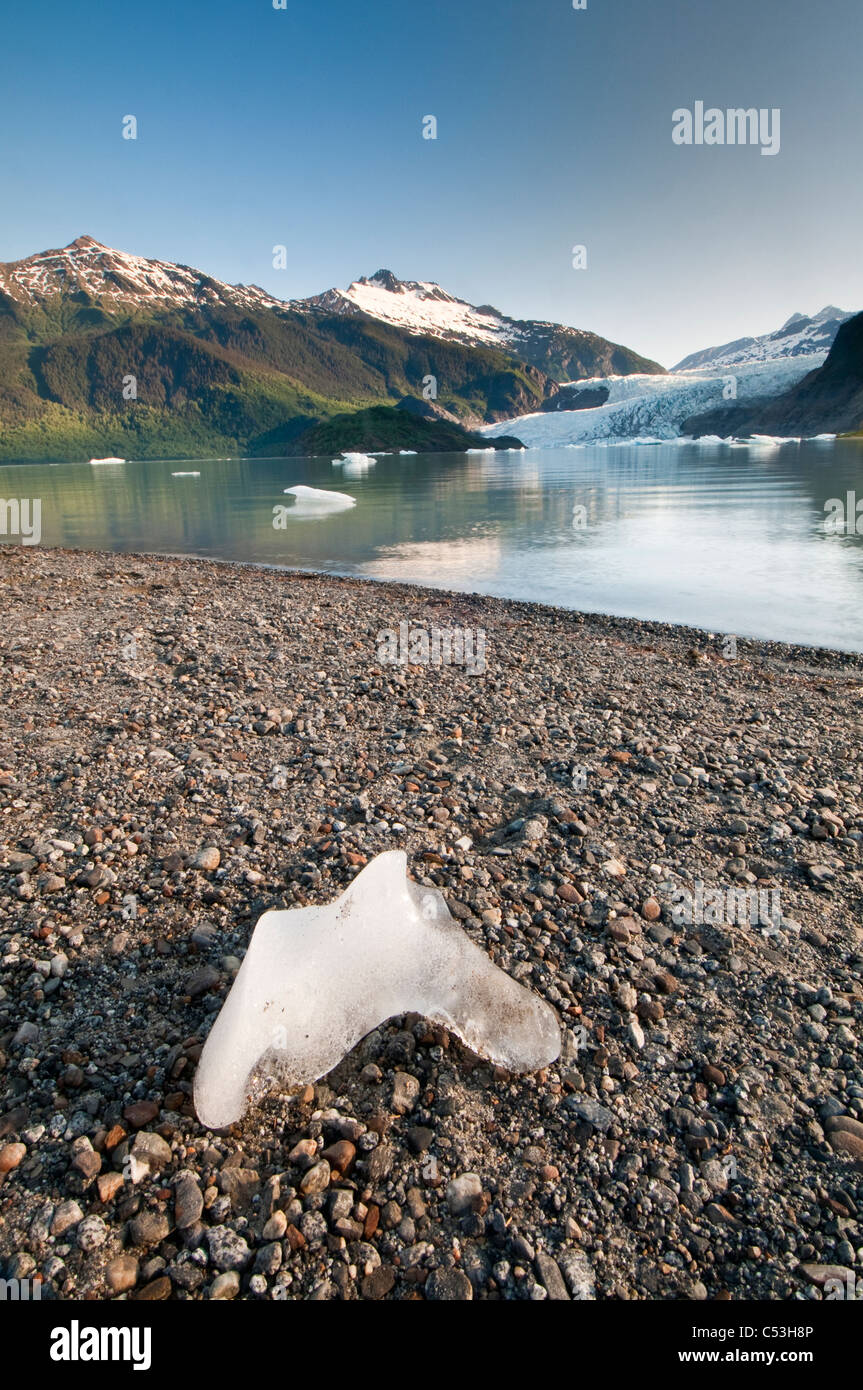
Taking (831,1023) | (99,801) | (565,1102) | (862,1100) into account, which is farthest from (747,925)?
(99,801)

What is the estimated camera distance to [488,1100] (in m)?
3.97

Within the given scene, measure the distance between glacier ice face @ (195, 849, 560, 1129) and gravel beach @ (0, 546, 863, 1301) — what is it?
0.16 metres

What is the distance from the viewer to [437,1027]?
4465mm

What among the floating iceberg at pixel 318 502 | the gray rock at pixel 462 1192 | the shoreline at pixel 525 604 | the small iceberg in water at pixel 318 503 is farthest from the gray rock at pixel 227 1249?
the floating iceberg at pixel 318 502

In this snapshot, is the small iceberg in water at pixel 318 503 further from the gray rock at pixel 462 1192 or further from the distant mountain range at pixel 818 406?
the distant mountain range at pixel 818 406

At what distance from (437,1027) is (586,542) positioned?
29.5 metres

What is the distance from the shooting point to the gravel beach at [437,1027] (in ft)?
10.4

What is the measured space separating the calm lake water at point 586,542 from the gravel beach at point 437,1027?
1003cm

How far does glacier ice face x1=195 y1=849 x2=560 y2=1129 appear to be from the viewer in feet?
13.0

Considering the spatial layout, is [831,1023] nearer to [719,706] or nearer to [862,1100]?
[862,1100]

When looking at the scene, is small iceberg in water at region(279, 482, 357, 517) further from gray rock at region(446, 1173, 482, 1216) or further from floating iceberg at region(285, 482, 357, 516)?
gray rock at region(446, 1173, 482, 1216)
